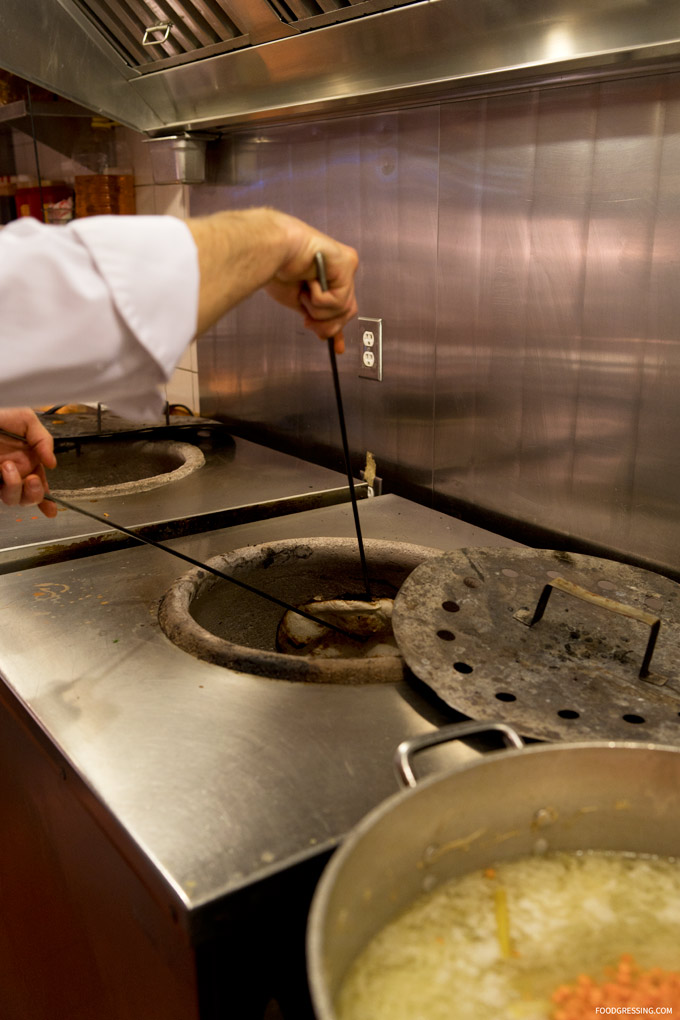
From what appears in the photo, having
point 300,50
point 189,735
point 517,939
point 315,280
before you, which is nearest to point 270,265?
point 315,280

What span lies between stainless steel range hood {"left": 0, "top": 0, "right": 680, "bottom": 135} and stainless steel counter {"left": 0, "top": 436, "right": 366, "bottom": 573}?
80cm

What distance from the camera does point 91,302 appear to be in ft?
2.59

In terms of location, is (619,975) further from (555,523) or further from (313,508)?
(313,508)

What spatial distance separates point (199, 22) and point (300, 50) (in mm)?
313

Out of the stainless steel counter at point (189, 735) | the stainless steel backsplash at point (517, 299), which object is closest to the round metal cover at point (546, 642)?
the stainless steel counter at point (189, 735)

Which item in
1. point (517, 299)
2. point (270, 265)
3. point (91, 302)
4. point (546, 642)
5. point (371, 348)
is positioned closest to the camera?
point (91, 302)

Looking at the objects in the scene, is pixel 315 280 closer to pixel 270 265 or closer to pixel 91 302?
pixel 270 265

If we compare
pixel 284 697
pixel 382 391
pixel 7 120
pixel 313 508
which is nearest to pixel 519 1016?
pixel 284 697

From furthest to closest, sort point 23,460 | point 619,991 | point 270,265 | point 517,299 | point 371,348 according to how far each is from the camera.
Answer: point 371,348 < point 517,299 < point 23,460 < point 270,265 < point 619,991

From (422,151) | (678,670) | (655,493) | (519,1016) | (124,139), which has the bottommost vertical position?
(519,1016)

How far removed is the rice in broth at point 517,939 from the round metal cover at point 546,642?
0.51ft

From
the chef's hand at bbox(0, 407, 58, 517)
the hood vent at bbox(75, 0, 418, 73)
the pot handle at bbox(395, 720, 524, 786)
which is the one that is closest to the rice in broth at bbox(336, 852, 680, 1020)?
the pot handle at bbox(395, 720, 524, 786)

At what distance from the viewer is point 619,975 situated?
27.4 inches

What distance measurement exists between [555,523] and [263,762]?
34.0 inches
